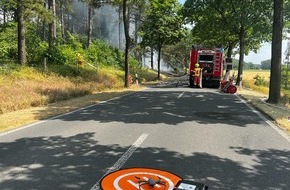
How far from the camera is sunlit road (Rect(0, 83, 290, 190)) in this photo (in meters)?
5.31

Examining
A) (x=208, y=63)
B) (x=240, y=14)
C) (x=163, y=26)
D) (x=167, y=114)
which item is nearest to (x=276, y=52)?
(x=167, y=114)

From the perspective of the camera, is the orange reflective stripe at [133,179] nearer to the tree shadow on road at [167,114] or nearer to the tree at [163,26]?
the tree shadow on road at [167,114]

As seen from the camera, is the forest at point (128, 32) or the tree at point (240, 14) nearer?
the forest at point (128, 32)

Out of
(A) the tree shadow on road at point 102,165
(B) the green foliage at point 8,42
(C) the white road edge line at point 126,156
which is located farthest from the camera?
(B) the green foliage at point 8,42

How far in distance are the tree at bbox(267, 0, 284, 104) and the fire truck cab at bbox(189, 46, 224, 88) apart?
10406mm

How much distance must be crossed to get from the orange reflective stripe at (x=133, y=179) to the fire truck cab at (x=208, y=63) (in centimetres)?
2266

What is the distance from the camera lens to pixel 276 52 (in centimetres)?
1658

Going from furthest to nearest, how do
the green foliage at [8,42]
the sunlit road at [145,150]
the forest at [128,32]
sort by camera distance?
the green foliage at [8,42] < the forest at [128,32] < the sunlit road at [145,150]

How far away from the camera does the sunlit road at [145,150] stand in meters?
5.31

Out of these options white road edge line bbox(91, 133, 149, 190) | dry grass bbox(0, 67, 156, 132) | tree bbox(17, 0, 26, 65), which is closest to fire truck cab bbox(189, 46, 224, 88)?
dry grass bbox(0, 67, 156, 132)

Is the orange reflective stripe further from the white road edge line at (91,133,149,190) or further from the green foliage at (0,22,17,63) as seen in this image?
the green foliage at (0,22,17,63)

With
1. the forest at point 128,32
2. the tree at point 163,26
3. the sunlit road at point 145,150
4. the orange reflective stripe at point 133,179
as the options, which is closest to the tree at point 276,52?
the forest at point 128,32

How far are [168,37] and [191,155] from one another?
3384 centimetres

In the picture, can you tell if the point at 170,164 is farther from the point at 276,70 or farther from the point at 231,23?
the point at 231,23
